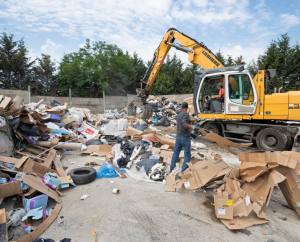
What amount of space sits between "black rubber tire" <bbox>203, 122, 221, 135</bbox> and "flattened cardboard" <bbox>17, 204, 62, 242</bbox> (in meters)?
5.96

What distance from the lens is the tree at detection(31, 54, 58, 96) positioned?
25.8 metres

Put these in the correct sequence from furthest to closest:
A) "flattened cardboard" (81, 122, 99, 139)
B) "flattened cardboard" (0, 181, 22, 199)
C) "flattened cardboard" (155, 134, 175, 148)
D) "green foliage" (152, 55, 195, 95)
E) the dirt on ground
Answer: "green foliage" (152, 55, 195, 95)
"flattened cardboard" (81, 122, 99, 139)
"flattened cardboard" (155, 134, 175, 148)
"flattened cardboard" (0, 181, 22, 199)
the dirt on ground

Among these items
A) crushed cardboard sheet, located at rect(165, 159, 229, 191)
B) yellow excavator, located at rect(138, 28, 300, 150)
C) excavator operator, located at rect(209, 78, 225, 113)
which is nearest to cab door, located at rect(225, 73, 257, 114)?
yellow excavator, located at rect(138, 28, 300, 150)

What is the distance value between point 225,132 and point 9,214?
21.6 feet

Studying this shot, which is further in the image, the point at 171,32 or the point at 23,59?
the point at 23,59

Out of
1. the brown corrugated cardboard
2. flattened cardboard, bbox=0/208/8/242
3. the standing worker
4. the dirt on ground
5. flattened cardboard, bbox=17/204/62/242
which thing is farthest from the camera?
the brown corrugated cardboard

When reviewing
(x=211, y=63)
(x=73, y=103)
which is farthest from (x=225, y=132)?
(x=73, y=103)

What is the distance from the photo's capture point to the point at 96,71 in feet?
77.9

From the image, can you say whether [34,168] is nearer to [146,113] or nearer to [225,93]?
[225,93]

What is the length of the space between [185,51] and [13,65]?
71.6 feet

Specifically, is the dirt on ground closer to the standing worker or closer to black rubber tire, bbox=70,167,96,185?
black rubber tire, bbox=70,167,96,185

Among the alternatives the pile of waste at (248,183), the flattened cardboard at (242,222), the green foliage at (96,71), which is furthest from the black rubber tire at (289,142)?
the green foliage at (96,71)

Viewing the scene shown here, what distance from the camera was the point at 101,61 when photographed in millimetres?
24672

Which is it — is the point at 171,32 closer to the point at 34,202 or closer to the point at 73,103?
the point at 34,202
